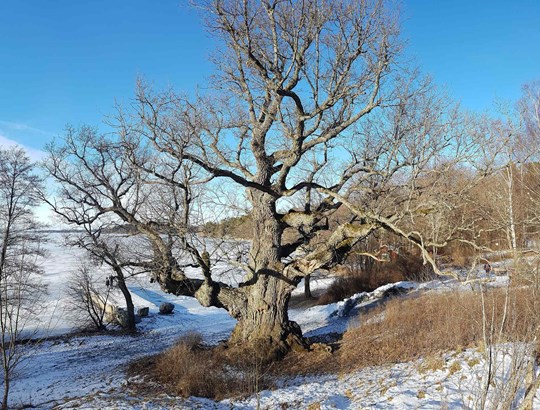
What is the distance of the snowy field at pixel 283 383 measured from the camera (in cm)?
608

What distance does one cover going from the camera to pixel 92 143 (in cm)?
1567

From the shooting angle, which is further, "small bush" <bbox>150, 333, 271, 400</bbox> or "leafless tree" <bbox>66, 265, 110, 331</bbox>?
"leafless tree" <bbox>66, 265, 110, 331</bbox>

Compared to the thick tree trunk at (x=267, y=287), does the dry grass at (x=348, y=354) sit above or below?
below

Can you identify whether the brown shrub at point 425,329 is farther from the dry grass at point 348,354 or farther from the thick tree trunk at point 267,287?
the thick tree trunk at point 267,287

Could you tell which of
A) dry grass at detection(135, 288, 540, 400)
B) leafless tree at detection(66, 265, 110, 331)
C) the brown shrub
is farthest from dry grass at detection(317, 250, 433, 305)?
leafless tree at detection(66, 265, 110, 331)

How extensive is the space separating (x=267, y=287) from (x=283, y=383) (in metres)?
2.86

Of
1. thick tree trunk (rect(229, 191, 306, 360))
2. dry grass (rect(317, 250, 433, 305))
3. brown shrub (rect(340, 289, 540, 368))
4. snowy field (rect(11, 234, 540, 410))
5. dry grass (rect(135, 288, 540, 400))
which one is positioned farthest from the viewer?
dry grass (rect(317, 250, 433, 305))

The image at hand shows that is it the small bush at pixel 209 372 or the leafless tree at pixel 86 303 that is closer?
the small bush at pixel 209 372

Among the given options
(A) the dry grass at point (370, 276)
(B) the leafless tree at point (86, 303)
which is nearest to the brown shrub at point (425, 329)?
(A) the dry grass at point (370, 276)

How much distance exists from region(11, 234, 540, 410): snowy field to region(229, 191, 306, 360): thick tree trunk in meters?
2.23

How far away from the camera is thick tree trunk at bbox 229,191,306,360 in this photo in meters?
10.5

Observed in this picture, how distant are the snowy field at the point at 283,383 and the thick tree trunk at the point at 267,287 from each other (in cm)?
223

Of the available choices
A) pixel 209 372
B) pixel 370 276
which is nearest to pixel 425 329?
pixel 209 372

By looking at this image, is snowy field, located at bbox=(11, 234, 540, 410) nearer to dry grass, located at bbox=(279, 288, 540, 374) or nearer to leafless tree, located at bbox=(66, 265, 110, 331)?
dry grass, located at bbox=(279, 288, 540, 374)
